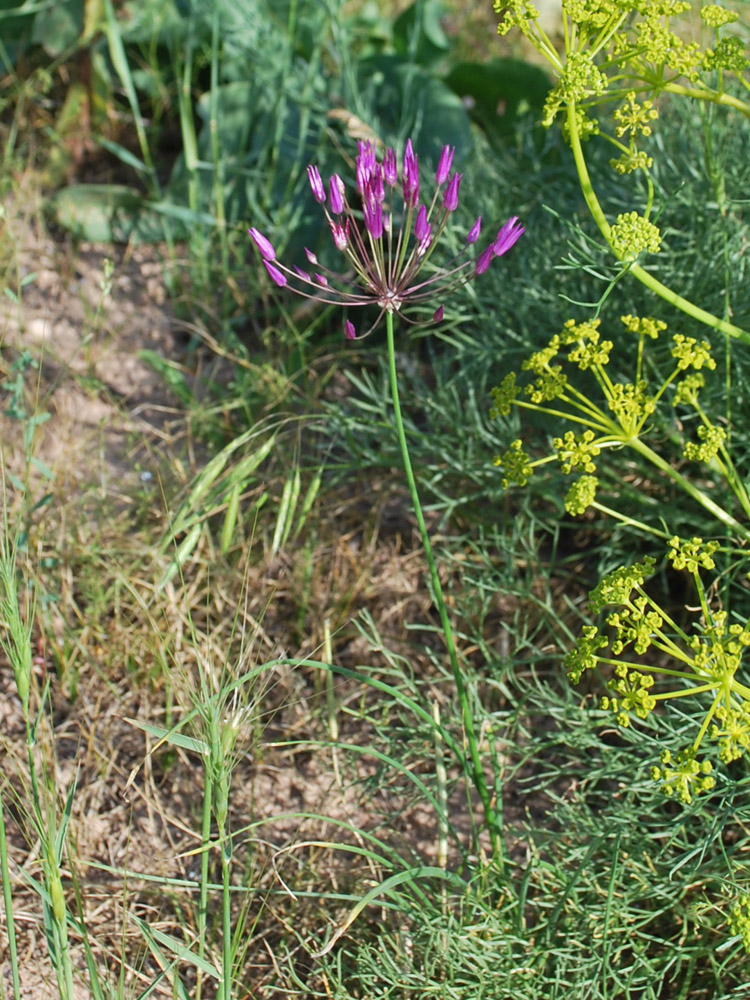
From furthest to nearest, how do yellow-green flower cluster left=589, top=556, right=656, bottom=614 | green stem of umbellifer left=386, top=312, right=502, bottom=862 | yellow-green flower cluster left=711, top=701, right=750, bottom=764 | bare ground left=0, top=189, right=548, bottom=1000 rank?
bare ground left=0, top=189, right=548, bottom=1000 < green stem of umbellifer left=386, top=312, right=502, bottom=862 < yellow-green flower cluster left=589, top=556, right=656, bottom=614 < yellow-green flower cluster left=711, top=701, right=750, bottom=764

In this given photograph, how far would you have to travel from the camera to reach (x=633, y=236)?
4.64ft

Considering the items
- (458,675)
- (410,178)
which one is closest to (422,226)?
(410,178)

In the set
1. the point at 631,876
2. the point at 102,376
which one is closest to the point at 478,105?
the point at 102,376

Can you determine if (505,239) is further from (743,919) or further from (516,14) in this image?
(743,919)

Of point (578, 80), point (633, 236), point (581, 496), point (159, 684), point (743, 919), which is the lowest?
point (159, 684)

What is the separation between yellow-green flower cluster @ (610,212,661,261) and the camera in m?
1.41

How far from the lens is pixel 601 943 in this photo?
5.33 ft

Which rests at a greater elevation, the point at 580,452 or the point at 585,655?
the point at 580,452

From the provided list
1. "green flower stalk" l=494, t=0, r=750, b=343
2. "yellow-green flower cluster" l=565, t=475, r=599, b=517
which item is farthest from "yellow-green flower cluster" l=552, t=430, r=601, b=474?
"green flower stalk" l=494, t=0, r=750, b=343

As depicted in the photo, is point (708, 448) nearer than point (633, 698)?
No

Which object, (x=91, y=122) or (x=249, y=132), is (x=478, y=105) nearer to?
(x=249, y=132)

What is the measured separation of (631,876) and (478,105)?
2.31 m

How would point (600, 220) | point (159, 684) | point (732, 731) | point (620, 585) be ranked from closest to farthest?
point (732, 731) < point (620, 585) < point (600, 220) < point (159, 684)

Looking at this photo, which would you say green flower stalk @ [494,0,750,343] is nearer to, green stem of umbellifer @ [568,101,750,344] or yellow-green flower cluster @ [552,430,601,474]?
green stem of umbellifer @ [568,101,750,344]
